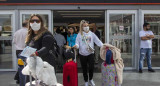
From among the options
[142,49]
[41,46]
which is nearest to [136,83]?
[142,49]

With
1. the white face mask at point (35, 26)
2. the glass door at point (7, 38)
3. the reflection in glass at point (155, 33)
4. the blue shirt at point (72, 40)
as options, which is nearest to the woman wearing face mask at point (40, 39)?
the white face mask at point (35, 26)

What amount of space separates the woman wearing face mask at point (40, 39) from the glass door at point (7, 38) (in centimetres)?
471

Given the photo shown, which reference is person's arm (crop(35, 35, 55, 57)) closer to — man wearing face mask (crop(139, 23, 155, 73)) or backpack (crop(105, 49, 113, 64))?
backpack (crop(105, 49, 113, 64))

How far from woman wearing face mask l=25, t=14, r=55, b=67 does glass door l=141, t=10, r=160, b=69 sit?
216 inches

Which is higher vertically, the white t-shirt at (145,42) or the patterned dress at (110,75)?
the white t-shirt at (145,42)

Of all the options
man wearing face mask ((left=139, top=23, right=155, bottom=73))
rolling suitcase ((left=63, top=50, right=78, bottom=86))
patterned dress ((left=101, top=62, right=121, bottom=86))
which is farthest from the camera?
man wearing face mask ((left=139, top=23, right=155, bottom=73))

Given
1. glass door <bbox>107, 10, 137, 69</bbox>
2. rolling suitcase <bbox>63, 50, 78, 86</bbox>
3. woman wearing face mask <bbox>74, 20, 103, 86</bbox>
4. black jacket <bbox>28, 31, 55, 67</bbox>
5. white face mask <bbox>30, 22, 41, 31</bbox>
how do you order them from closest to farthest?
black jacket <bbox>28, 31, 55, 67</bbox>, white face mask <bbox>30, 22, 41, 31</bbox>, rolling suitcase <bbox>63, 50, 78, 86</bbox>, woman wearing face mask <bbox>74, 20, 103, 86</bbox>, glass door <bbox>107, 10, 137, 69</bbox>

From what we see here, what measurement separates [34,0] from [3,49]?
7.51ft

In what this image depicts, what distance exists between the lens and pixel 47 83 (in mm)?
3207

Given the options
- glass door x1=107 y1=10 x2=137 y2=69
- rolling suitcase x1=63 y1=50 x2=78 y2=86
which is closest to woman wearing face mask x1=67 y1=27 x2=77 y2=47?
glass door x1=107 y1=10 x2=137 y2=69

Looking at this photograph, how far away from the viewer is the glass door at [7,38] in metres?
8.23

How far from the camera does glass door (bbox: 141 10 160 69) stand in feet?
27.2

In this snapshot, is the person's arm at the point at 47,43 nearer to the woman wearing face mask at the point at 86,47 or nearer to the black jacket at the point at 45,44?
the black jacket at the point at 45,44

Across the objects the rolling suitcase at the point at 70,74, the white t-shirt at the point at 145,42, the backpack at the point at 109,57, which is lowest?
the rolling suitcase at the point at 70,74
